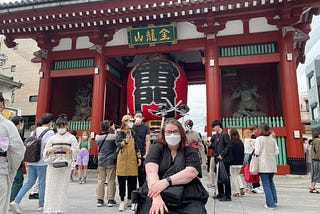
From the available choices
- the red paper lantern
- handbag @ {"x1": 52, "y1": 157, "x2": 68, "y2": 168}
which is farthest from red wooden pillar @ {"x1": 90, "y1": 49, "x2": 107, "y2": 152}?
handbag @ {"x1": 52, "y1": 157, "x2": 68, "y2": 168}

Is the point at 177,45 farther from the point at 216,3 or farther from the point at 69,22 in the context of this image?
the point at 69,22

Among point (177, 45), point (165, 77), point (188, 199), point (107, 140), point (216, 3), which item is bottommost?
point (188, 199)

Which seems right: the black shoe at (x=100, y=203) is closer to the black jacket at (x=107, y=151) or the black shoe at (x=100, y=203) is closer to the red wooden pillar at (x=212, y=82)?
the black jacket at (x=107, y=151)

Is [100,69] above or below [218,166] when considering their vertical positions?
above

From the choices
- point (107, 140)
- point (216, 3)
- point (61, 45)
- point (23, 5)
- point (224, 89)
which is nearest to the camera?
point (107, 140)

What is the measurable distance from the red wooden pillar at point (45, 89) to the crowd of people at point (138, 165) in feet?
18.4

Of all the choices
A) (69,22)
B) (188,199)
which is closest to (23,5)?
(69,22)

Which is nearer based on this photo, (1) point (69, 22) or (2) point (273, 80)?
(1) point (69, 22)

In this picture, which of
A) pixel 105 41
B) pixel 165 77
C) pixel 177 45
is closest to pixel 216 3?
pixel 177 45

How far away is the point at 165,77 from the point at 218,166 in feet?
14.9

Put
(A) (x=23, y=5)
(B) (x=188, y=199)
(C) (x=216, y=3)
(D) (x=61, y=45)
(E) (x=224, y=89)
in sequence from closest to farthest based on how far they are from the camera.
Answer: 1. (B) (x=188, y=199)
2. (C) (x=216, y=3)
3. (A) (x=23, y=5)
4. (D) (x=61, y=45)
5. (E) (x=224, y=89)

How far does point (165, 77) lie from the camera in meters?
8.85

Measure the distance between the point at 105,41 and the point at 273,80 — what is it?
7325 mm

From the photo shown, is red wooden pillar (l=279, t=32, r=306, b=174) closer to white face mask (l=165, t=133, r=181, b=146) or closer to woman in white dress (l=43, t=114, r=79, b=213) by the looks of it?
white face mask (l=165, t=133, r=181, b=146)
